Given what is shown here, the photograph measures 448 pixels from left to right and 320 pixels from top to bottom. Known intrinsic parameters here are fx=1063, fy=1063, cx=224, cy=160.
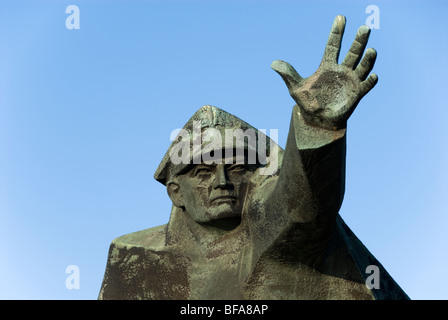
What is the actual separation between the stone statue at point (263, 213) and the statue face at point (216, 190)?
0.03 feet

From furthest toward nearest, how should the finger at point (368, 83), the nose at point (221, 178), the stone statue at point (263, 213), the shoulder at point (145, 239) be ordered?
the shoulder at point (145, 239), the nose at point (221, 178), the stone statue at point (263, 213), the finger at point (368, 83)

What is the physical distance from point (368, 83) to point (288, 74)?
0.68 meters

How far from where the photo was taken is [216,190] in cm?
1053

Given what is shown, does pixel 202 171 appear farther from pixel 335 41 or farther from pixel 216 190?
pixel 335 41

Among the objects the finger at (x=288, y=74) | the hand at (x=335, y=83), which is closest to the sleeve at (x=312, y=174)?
the hand at (x=335, y=83)

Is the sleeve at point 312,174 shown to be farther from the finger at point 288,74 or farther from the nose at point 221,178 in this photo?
the nose at point 221,178

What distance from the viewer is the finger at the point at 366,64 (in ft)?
28.6

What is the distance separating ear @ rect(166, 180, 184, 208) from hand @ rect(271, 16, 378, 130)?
8.12 feet

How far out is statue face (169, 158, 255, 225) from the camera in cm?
1048

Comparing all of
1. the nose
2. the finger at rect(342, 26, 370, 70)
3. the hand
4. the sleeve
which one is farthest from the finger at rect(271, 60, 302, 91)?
the nose

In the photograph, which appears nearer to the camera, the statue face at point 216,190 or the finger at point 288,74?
the finger at point 288,74

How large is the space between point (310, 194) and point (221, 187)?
4.83ft

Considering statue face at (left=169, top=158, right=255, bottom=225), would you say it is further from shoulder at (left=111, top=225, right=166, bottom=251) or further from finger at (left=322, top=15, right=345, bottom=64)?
finger at (left=322, top=15, right=345, bottom=64)
